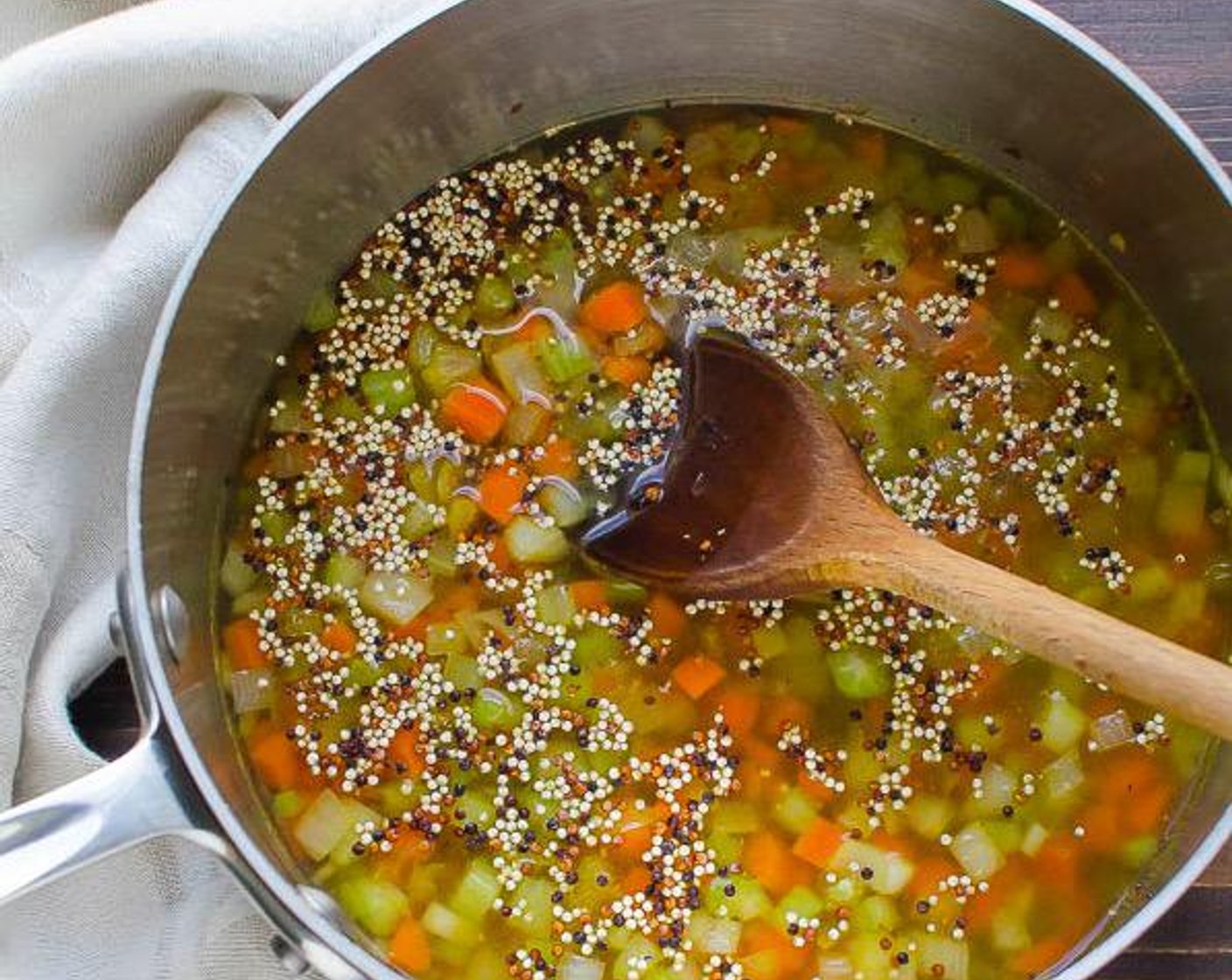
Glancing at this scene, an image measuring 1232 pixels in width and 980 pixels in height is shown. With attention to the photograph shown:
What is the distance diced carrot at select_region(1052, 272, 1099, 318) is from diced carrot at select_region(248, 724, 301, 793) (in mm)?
859

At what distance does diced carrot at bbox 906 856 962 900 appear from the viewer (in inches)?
64.8

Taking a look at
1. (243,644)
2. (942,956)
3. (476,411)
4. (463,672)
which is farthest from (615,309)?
(942,956)

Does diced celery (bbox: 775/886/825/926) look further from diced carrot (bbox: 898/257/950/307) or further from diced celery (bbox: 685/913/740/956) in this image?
diced carrot (bbox: 898/257/950/307)

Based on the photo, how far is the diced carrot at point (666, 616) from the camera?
166 cm

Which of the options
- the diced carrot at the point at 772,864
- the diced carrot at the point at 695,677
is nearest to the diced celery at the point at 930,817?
the diced carrot at the point at 772,864

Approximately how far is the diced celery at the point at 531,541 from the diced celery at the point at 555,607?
3cm

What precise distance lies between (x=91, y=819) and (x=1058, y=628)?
75 cm

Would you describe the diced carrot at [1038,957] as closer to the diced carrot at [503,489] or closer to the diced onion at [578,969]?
the diced onion at [578,969]

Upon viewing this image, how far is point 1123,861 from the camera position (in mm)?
1666

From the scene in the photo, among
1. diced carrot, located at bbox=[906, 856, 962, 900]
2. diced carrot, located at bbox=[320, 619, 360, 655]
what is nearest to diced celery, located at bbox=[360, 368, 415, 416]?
diced carrot, located at bbox=[320, 619, 360, 655]

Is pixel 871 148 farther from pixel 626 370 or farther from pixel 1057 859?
pixel 1057 859

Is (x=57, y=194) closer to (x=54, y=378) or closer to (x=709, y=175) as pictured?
(x=54, y=378)

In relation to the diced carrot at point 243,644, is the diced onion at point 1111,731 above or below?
below

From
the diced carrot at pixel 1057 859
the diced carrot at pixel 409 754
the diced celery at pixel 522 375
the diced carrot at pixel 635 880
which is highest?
the diced celery at pixel 522 375
